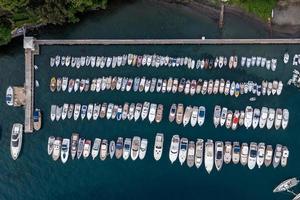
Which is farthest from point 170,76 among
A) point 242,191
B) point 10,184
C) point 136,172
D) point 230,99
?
point 10,184

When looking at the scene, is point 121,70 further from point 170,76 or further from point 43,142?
point 43,142

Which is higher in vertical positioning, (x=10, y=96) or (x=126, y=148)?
(x=10, y=96)

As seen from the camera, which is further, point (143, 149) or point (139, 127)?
point (139, 127)

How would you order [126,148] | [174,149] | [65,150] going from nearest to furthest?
[174,149]
[126,148]
[65,150]

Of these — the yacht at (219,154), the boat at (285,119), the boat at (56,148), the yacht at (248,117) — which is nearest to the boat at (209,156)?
the yacht at (219,154)

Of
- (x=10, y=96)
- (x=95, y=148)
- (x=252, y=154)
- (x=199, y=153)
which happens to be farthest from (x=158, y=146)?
(x=10, y=96)

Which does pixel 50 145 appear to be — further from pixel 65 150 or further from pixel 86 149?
pixel 86 149

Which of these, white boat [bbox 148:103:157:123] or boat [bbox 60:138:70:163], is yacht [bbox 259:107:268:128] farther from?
boat [bbox 60:138:70:163]

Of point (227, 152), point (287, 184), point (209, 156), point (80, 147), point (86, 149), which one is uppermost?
point (227, 152)
